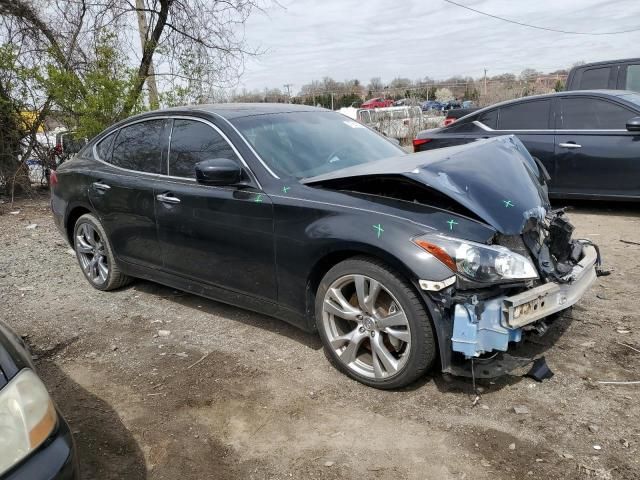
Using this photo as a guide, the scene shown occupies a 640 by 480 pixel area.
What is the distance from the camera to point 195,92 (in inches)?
428

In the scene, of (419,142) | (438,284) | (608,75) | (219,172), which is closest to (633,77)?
(608,75)

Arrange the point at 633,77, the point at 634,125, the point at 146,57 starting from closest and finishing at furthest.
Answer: the point at 634,125
the point at 633,77
the point at 146,57

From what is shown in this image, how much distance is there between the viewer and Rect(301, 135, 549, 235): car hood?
10.0ft

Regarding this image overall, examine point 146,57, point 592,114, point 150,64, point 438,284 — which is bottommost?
point 438,284

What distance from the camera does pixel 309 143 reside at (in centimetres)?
403

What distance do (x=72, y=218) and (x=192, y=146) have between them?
201 centimetres

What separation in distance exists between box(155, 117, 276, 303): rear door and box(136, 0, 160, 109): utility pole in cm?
620

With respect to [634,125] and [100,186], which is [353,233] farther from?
[634,125]

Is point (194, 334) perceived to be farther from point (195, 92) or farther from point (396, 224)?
point (195, 92)

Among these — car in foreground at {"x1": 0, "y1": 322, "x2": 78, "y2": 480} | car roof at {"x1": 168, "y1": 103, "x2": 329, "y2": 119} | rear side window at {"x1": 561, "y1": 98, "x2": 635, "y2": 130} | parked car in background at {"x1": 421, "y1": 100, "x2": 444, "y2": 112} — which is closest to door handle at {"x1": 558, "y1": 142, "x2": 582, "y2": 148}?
rear side window at {"x1": 561, "y1": 98, "x2": 635, "y2": 130}

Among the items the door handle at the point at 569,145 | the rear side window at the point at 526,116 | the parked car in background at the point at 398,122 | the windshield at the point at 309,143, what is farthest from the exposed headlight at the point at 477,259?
the parked car in background at the point at 398,122

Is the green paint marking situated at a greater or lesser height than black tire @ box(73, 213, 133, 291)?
greater

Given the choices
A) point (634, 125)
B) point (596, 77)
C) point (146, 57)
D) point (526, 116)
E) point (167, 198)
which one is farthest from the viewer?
point (146, 57)

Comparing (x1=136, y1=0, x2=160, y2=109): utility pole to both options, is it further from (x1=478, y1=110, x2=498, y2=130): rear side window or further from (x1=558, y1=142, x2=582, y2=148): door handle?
(x1=558, y1=142, x2=582, y2=148): door handle
